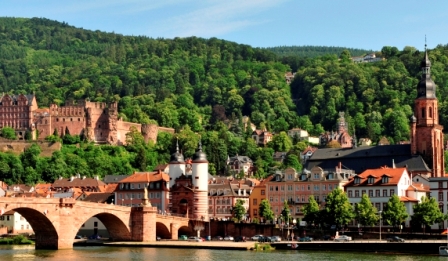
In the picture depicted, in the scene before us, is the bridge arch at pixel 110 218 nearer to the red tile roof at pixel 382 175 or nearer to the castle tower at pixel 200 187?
the castle tower at pixel 200 187

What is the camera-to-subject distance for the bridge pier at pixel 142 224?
9569cm

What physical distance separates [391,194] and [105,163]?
68.2m

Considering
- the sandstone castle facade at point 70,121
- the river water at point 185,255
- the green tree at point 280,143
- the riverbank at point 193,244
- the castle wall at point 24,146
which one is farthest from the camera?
the green tree at point 280,143

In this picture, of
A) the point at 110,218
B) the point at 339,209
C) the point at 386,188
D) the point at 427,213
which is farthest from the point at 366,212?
the point at 110,218

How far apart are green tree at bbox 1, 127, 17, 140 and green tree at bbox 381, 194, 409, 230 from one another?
9323 centimetres

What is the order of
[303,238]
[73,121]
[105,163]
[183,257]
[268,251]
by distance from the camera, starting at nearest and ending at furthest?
[183,257]
[268,251]
[303,238]
[105,163]
[73,121]

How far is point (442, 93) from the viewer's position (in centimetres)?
19575

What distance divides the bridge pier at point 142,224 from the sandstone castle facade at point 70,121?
7771cm

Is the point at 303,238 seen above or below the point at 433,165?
below

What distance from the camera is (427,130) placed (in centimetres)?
11781

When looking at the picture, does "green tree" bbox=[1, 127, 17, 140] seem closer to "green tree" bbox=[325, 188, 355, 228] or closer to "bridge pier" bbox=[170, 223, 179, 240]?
"bridge pier" bbox=[170, 223, 179, 240]

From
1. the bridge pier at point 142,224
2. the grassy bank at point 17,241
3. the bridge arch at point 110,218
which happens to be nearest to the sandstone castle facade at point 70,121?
the grassy bank at point 17,241

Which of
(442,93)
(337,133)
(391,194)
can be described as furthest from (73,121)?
(391,194)

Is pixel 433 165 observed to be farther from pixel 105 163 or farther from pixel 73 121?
pixel 73 121
